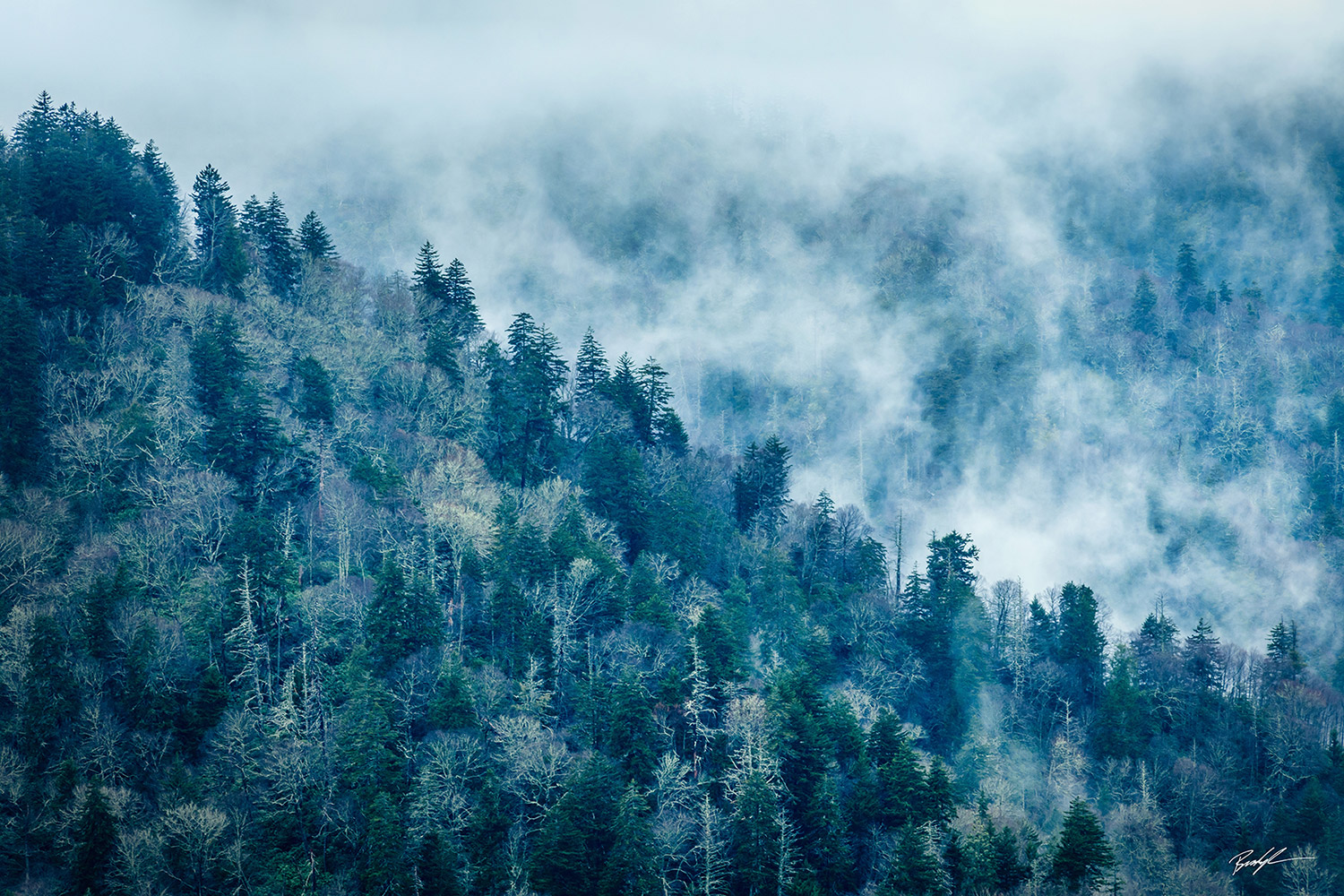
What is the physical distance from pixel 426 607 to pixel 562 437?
31068mm

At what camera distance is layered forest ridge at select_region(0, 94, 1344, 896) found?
51281 millimetres

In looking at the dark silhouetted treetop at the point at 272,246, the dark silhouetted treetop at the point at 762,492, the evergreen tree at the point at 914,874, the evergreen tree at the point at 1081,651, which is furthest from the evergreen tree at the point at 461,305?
the evergreen tree at the point at 1081,651

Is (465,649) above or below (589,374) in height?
below

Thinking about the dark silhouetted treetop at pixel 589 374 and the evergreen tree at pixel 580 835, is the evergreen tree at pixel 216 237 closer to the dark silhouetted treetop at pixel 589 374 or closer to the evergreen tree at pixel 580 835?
the dark silhouetted treetop at pixel 589 374

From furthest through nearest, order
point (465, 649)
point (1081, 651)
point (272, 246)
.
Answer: point (1081, 651)
point (272, 246)
point (465, 649)

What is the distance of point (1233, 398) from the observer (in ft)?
617

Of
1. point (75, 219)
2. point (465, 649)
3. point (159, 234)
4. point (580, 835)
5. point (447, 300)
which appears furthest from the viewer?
point (447, 300)

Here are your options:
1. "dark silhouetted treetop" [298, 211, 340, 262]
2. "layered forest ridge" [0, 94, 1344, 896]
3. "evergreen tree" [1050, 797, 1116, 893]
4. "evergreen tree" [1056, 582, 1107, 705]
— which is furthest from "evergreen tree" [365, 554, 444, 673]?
"evergreen tree" [1056, 582, 1107, 705]

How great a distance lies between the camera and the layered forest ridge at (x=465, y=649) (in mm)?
51281

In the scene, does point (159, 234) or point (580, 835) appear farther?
point (159, 234)

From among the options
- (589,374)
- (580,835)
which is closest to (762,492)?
(589,374)

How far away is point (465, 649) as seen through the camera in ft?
205

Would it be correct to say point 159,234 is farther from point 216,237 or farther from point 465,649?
point 465,649

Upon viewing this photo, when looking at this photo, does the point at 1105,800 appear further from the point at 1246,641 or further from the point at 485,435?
the point at 1246,641
